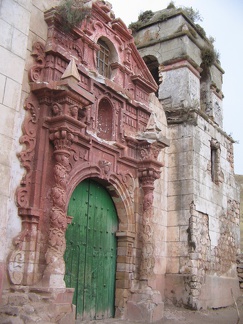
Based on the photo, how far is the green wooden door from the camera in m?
7.04

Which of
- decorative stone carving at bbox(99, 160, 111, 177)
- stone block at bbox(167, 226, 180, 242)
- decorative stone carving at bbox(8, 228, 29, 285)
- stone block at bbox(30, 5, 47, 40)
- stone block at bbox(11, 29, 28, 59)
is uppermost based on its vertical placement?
stone block at bbox(30, 5, 47, 40)

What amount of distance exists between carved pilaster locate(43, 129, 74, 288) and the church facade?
0.02 meters

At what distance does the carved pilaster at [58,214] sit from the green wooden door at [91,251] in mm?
843

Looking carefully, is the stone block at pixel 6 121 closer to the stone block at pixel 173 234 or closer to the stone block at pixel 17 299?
the stone block at pixel 17 299

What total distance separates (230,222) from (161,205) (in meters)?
3.02

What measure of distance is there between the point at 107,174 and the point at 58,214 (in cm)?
185

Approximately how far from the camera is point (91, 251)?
7449mm

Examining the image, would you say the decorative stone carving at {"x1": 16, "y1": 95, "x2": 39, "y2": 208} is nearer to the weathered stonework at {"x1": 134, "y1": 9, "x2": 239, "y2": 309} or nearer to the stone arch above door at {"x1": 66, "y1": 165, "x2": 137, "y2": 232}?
the stone arch above door at {"x1": 66, "y1": 165, "x2": 137, "y2": 232}

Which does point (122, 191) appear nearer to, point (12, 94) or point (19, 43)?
point (12, 94)

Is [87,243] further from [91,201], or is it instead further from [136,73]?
[136,73]

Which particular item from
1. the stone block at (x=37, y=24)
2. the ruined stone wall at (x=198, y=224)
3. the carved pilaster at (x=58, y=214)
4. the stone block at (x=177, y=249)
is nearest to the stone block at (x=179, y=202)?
the ruined stone wall at (x=198, y=224)

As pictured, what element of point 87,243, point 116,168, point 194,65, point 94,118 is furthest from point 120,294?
point 194,65

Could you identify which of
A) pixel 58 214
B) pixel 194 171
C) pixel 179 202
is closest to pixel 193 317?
pixel 179 202

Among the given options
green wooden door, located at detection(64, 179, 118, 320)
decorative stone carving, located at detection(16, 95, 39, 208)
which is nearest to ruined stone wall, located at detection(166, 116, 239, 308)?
green wooden door, located at detection(64, 179, 118, 320)
